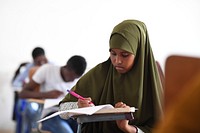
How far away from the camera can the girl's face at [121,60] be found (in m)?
1.89

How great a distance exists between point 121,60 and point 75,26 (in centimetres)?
300

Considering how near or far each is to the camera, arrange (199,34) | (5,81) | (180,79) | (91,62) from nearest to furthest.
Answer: (180,79) → (199,34) → (91,62) → (5,81)

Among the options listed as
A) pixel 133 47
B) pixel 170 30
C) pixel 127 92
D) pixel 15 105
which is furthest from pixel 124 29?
pixel 15 105

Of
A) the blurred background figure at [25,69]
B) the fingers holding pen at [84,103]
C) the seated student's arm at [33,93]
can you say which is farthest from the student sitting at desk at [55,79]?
the fingers holding pen at [84,103]

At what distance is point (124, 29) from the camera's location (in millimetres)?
1960

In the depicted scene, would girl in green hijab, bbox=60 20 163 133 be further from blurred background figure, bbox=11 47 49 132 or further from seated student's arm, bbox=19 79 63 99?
blurred background figure, bbox=11 47 49 132

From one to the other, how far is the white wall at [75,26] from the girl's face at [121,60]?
8.06 ft

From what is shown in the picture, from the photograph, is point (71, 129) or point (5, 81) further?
point (5, 81)

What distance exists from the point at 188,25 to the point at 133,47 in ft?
8.36

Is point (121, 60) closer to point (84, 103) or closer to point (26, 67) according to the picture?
point (84, 103)

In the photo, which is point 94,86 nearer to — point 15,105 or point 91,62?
point 91,62

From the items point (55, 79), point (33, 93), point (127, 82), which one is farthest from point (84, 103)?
point (33, 93)

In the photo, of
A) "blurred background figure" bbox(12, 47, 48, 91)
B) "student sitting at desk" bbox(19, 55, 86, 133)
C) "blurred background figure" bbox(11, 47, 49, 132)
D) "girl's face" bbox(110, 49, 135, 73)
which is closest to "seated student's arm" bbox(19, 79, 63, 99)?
"student sitting at desk" bbox(19, 55, 86, 133)

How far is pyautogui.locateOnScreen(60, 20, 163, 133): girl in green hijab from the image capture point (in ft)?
6.18
